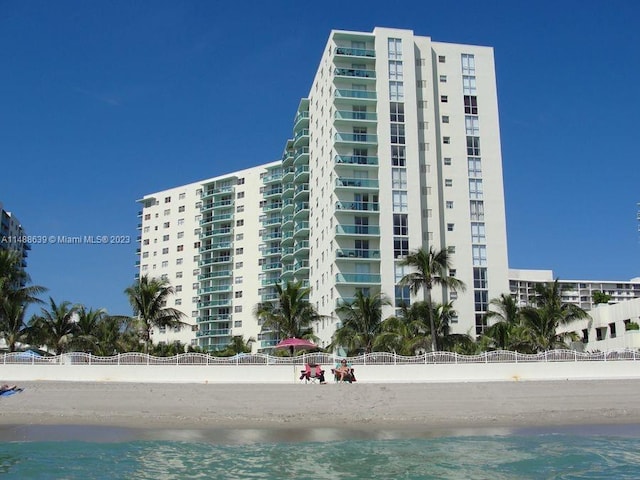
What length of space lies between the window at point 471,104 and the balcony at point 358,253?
62.5ft

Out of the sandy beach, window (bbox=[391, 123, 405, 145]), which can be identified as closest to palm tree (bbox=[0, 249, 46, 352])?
the sandy beach

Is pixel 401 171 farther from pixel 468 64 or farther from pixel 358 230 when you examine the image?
pixel 468 64

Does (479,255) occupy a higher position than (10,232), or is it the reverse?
(10,232)

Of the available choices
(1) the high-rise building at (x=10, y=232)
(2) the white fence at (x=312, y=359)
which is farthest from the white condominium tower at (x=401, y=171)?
(1) the high-rise building at (x=10, y=232)

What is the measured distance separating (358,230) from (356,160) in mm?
7411

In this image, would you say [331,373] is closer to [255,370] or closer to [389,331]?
[255,370]

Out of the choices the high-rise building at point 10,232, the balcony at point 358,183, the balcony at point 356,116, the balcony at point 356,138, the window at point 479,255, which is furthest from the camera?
the high-rise building at point 10,232

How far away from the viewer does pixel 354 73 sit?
75.1 m

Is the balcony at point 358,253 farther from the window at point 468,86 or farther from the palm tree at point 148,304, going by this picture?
the palm tree at point 148,304

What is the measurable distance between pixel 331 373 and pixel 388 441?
13.9m

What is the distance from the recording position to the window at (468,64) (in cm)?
7819

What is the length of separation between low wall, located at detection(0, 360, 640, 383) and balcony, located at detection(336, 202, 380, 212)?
34226 mm

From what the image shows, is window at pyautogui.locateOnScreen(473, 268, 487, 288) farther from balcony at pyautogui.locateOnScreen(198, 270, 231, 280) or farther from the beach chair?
balcony at pyautogui.locateOnScreen(198, 270, 231, 280)

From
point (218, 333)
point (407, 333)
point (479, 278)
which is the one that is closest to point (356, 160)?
point (479, 278)
